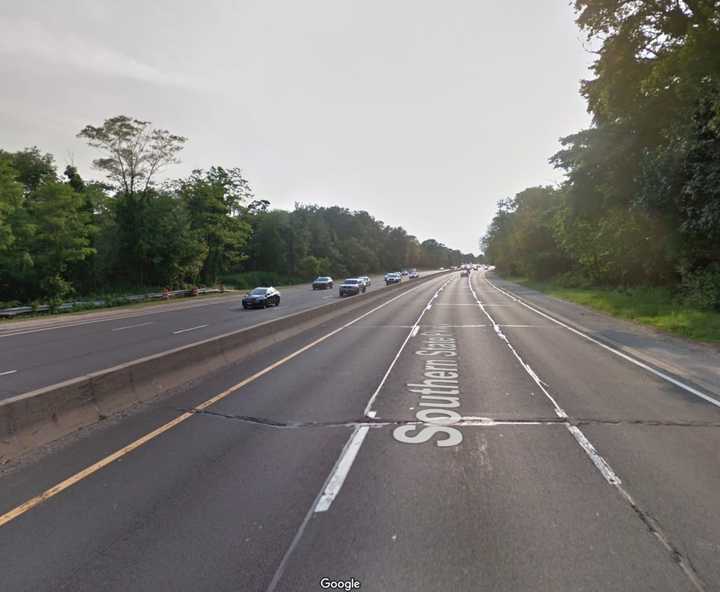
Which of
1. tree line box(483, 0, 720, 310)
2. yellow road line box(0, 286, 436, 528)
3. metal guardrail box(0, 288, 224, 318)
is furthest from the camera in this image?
metal guardrail box(0, 288, 224, 318)

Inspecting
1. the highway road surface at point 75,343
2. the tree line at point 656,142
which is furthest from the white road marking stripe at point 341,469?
the tree line at point 656,142

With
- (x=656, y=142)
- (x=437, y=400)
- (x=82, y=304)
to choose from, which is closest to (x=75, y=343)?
(x=437, y=400)

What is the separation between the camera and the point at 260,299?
96.0ft

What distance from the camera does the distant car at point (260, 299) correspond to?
2908 cm

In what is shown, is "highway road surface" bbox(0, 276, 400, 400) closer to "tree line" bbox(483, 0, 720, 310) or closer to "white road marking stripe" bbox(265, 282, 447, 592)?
"white road marking stripe" bbox(265, 282, 447, 592)

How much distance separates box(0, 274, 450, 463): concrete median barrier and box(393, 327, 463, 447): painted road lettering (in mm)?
4394

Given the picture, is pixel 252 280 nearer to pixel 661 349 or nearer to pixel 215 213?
pixel 215 213

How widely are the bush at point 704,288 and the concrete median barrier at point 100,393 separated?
20084mm

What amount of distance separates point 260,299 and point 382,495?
26.5 metres

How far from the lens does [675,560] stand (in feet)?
9.64

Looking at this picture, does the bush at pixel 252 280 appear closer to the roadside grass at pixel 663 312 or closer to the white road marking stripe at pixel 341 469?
the roadside grass at pixel 663 312

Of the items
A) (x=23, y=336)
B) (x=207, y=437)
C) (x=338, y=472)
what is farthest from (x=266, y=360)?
(x=23, y=336)

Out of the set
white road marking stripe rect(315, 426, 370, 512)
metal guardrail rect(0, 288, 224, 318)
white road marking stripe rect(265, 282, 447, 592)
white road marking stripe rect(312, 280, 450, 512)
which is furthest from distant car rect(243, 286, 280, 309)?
white road marking stripe rect(265, 282, 447, 592)

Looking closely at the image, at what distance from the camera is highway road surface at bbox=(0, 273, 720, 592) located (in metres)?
2.88
